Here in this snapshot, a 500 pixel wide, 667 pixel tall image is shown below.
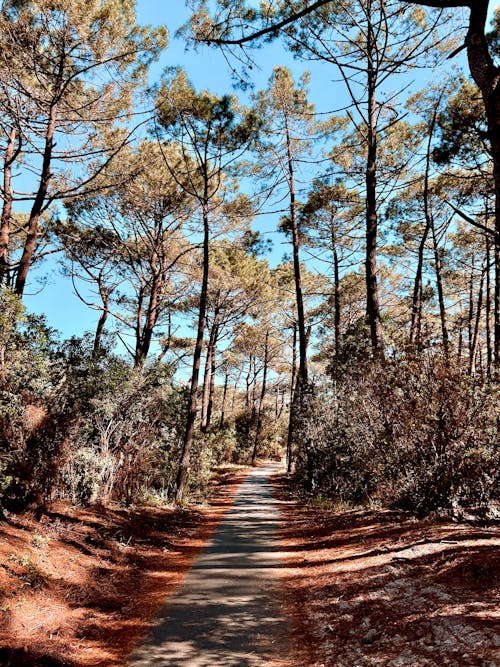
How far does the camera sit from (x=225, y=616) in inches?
156

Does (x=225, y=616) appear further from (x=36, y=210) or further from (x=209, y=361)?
(x=209, y=361)

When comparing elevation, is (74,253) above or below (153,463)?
above

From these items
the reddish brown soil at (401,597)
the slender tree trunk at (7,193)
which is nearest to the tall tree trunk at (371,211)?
the reddish brown soil at (401,597)

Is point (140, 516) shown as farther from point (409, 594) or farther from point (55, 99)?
point (55, 99)

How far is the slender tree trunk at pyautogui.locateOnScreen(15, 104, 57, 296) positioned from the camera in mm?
7821

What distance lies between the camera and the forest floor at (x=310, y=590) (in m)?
3.11

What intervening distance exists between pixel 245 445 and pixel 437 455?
29.4 metres

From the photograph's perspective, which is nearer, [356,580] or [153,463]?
[356,580]

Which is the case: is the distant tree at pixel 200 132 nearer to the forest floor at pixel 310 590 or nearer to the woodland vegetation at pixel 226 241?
the woodland vegetation at pixel 226 241

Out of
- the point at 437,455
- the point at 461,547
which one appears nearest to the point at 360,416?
the point at 437,455

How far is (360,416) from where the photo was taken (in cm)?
861

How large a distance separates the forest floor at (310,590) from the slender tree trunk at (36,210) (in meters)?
4.06

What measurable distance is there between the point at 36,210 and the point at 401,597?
8.17 meters

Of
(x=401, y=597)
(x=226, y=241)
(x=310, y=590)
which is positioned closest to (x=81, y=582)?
(x=310, y=590)
